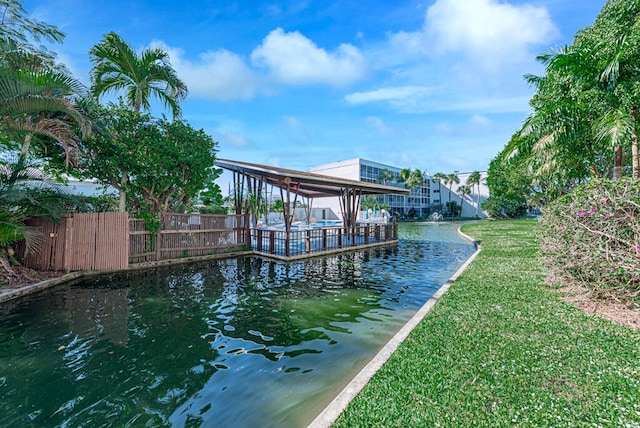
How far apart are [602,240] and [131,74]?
1461 centimetres

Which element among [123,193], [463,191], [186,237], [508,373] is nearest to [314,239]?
[186,237]

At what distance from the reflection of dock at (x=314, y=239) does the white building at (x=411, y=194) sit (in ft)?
102

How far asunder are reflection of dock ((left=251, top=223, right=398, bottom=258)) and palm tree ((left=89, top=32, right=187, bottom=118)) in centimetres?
664

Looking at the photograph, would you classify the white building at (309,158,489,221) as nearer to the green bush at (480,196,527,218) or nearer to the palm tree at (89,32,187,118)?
the green bush at (480,196,527,218)

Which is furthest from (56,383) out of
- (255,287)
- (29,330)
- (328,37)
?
(328,37)

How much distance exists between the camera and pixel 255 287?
24.9 ft

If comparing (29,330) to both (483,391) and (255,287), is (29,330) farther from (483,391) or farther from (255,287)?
(483,391)

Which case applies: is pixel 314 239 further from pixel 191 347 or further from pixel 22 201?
pixel 22 201

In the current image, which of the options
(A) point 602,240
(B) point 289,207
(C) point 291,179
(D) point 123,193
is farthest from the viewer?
(B) point 289,207

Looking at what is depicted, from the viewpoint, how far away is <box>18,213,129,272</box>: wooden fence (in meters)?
8.59

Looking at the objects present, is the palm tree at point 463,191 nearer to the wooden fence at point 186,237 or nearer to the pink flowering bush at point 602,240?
the wooden fence at point 186,237

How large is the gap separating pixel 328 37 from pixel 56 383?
45.0 ft

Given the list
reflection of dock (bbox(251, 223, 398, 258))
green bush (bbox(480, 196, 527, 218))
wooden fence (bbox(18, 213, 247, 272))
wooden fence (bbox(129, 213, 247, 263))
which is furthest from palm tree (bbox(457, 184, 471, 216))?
wooden fence (bbox(18, 213, 247, 272))

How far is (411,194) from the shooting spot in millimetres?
60219
